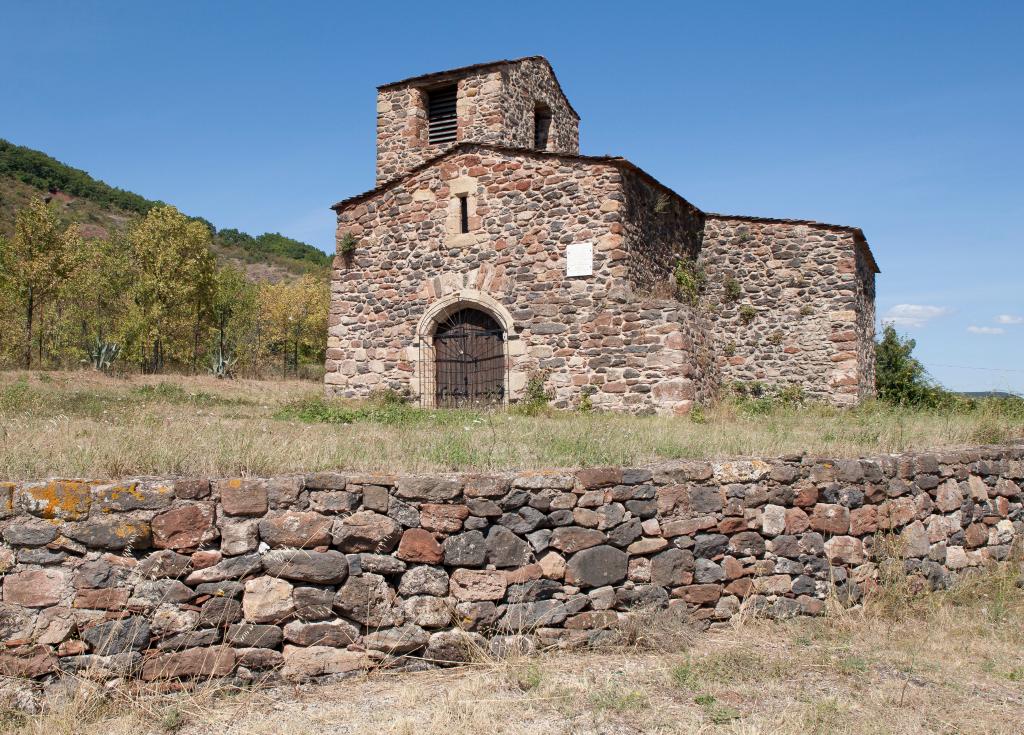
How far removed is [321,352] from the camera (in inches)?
1676

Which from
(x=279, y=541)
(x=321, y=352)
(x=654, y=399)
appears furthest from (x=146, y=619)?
(x=321, y=352)

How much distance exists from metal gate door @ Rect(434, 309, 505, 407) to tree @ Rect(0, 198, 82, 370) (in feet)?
53.9

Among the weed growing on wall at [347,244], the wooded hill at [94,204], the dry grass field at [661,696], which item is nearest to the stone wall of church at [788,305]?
the weed growing on wall at [347,244]

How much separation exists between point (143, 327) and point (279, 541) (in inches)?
1050

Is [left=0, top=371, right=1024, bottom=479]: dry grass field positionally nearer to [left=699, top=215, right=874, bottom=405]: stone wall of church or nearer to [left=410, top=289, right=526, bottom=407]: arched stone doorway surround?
[left=410, top=289, right=526, bottom=407]: arched stone doorway surround

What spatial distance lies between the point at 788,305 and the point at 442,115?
31.3 feet

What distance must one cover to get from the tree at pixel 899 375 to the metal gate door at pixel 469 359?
934cm

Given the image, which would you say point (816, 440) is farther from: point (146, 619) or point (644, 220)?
point (644, 220)

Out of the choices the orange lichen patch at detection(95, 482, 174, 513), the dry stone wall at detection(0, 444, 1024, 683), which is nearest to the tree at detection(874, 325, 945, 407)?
the dry stone wall at detection(0, 444, 1024, 683)

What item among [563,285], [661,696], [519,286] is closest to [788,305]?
[563,285]

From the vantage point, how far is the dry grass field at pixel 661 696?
4.26 metres

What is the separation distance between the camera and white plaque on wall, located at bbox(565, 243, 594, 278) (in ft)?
45.1

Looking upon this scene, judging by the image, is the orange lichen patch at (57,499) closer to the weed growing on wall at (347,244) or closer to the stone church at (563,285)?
the stone church at (563,285)

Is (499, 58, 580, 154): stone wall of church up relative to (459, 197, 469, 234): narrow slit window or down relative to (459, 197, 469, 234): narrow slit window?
up
